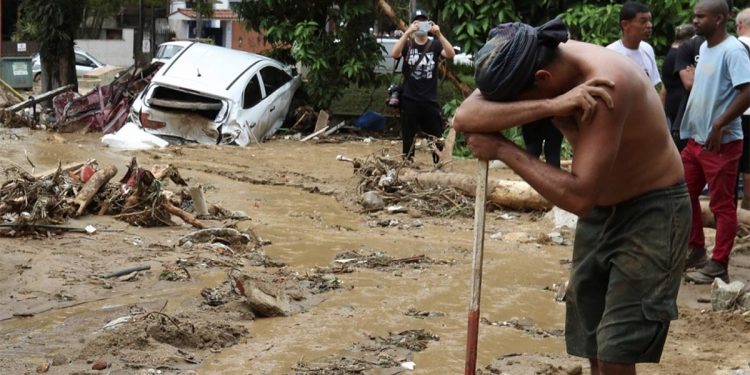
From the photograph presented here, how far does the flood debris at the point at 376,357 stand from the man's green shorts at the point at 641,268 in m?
1.71

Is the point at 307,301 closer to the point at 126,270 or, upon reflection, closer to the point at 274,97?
the point at 126,270

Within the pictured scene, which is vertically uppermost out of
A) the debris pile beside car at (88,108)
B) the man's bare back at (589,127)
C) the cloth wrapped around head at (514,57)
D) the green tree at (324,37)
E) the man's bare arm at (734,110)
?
the cloth wrapped around head at (514,57)

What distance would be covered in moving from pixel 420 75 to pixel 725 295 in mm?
6002

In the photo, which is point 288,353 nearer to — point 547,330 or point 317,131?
point 547,330

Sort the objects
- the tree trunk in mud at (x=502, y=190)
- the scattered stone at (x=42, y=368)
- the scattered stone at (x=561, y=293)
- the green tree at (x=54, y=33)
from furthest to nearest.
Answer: the green tree at (x=54, y=33) < the tree trunk in mud at (x=502, y=190) < the scattered stone at (x=561, y=293) < the scattered stone at (x=42, y=368)

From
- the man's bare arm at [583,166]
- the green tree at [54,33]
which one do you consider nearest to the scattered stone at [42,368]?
the man's bare arm at [583,166]

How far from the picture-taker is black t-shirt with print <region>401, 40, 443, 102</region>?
38.3 ft

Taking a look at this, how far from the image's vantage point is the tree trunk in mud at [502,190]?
973 centimetres

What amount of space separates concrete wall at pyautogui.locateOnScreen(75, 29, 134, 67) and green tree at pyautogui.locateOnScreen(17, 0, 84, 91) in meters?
22.0

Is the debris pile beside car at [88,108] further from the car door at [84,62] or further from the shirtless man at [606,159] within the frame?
the car door at [84,62]

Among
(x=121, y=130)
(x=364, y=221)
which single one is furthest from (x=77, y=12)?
(x=364, y=221)

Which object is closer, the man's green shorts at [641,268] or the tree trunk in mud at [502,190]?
the man's green shorts at [641,268]

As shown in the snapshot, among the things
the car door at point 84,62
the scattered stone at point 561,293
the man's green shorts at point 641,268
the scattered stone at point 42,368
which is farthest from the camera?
the car door at point 84,62

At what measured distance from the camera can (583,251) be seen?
12.3 ft
